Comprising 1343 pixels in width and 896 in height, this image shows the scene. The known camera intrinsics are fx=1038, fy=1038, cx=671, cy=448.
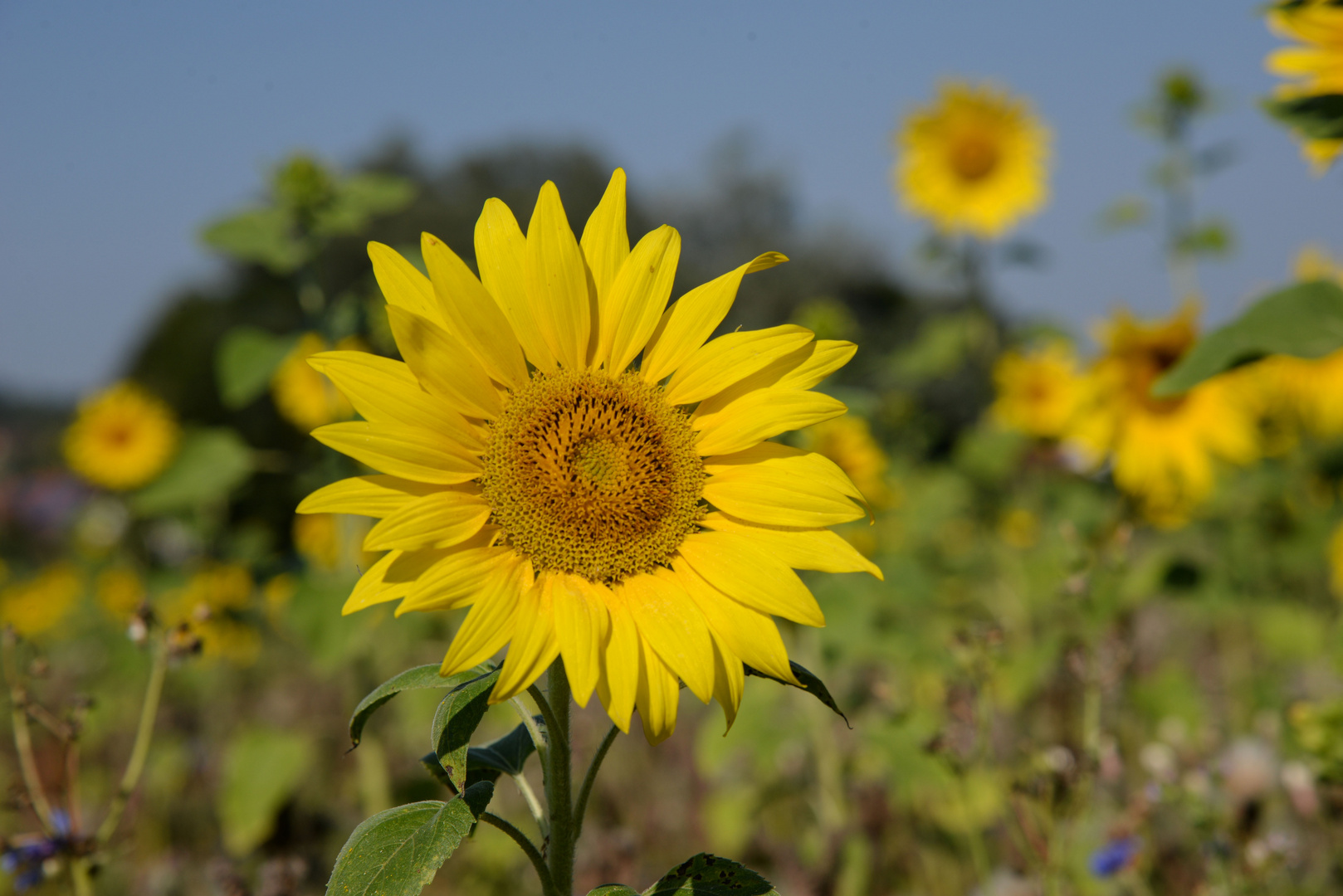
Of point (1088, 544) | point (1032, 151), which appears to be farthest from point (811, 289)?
point (1088, 544)

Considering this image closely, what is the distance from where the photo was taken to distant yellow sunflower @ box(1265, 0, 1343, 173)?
213 cm

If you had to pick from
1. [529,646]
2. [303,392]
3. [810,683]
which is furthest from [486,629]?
[303,392]

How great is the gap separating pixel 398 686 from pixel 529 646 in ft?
0.45

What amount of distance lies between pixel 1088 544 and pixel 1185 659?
309cm

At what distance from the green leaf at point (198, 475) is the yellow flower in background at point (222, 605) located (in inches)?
12.1

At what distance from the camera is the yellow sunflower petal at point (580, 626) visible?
107cm

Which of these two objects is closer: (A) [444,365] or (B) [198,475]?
(A) [444,365]

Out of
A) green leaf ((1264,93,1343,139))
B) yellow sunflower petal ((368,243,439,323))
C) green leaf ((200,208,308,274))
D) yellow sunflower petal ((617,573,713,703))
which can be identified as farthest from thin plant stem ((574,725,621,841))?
green leaf ((200,208,308,274))

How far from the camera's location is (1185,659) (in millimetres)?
5473

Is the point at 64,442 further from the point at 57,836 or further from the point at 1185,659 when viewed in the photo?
the point at 1185,659

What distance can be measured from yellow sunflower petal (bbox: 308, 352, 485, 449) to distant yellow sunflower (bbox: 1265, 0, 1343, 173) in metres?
1.91

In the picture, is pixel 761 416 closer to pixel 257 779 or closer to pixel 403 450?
pixel 403 450

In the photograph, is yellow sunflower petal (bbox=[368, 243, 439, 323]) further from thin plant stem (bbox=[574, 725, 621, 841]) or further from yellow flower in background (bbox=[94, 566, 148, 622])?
yellow flower in background (bbox=[94, 566, 148, 622])

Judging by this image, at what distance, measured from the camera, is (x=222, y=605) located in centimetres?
392
